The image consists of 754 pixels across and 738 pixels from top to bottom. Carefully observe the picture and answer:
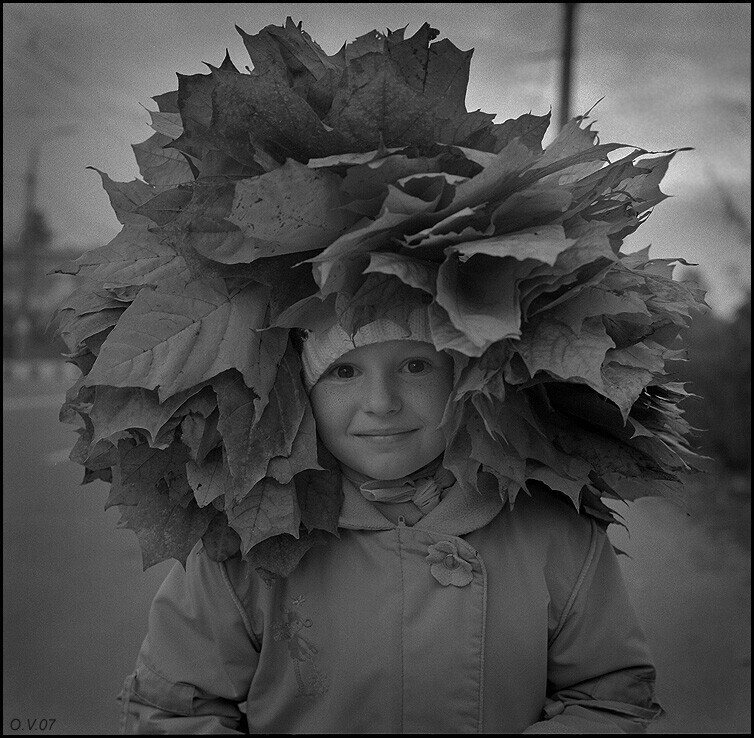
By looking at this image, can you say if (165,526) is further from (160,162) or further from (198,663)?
(160,162)

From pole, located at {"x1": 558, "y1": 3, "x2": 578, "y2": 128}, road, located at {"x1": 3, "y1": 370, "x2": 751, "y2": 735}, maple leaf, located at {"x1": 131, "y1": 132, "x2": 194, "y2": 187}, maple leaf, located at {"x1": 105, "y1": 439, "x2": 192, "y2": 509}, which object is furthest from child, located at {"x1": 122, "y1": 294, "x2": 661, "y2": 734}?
pole, located at {"x1": 558, "y1": 3, "x2": 578, "y2": 128}

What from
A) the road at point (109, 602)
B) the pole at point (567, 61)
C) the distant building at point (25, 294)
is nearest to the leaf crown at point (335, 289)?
the road at point (109, 602)

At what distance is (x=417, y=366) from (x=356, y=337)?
0.08 metres

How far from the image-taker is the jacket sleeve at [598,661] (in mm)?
983

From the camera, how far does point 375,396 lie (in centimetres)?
90

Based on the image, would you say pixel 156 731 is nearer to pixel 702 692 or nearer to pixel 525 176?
pixel 525 176

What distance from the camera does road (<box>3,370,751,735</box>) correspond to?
1976 mm

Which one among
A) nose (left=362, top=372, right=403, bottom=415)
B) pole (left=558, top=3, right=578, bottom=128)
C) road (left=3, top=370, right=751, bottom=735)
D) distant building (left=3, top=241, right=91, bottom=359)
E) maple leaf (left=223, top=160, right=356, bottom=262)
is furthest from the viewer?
distant building (left=3, top=241, right=91, bottom=359)

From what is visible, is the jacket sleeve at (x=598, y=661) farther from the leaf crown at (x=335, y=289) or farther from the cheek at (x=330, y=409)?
the cheek at (x=330, y=409)

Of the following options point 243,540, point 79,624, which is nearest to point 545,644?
point 243,540

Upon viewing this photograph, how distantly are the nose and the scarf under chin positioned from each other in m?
0.12

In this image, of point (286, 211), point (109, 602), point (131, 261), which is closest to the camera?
point (286, 211)

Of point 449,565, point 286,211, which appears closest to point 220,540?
point 449,565

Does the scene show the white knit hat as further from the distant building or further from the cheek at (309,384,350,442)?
the distant building
